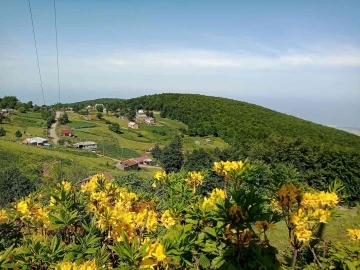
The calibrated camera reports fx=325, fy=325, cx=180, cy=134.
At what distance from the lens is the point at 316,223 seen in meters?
4.72

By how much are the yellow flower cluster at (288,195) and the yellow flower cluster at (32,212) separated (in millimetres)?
3686

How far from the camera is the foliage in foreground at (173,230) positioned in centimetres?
314

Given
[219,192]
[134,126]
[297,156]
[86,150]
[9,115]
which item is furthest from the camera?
[134,126]

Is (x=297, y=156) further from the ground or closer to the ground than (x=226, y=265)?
closer to the ground

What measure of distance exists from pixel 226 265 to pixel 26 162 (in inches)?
2370

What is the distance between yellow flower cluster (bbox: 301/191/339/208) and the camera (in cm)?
466

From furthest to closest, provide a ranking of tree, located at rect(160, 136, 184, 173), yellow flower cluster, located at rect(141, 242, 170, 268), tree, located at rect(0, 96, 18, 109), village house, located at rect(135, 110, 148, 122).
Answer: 1. village house, located at rect(135, 110, 148, 122)
2. tree, located at rect(0, 96, 18, 109)
3. tree, located at rect(160, 136, 184, 173)
4. yellow flower cluster, located at rect(141, 242, 170, 268)

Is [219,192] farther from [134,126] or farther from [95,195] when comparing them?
[134,126]

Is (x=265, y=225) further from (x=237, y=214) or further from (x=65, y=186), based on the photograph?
(x=65, y=186)

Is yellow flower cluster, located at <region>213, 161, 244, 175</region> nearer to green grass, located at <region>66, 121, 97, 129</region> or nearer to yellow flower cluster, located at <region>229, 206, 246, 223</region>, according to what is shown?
yellow flower cluster, located at <region>229, 206, 246, 223</region>

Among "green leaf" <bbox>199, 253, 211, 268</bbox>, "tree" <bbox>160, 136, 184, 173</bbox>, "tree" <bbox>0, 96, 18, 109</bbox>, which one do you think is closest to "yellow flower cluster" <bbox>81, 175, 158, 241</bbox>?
"green leaf" <bbox>199, 253, 211, 268</bbox>

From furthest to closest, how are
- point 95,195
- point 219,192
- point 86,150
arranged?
point 86,150, point 95,195, point 219,192

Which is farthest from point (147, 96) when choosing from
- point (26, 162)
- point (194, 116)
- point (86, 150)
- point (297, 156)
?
point (297, 156)

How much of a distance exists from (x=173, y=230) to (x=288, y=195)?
1.87 metres
